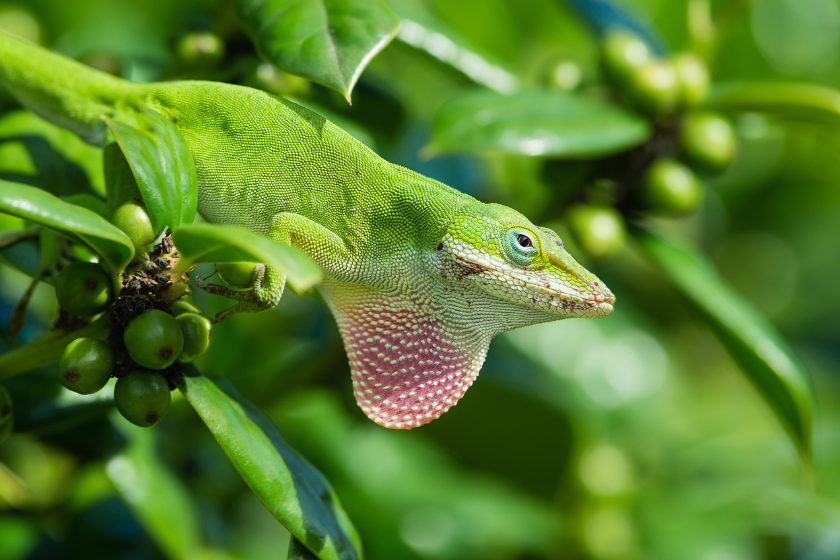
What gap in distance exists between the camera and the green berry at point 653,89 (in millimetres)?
2504

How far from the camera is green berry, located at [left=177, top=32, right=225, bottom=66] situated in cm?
210

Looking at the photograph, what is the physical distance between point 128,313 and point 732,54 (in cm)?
449

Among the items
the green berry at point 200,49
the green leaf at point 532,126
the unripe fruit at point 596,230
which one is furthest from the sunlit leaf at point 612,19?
the green berry at point 200,49

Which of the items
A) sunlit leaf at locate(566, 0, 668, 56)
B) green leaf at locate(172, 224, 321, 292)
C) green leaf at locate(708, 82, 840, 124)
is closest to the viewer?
green leaf at locate(172, 224, 321, 292)

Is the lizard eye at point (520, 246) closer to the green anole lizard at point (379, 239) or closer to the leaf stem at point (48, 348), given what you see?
the green anole lizard at point (379, 239)

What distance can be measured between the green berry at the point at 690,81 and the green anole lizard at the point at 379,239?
1035 millimetres

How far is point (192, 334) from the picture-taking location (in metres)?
1.40

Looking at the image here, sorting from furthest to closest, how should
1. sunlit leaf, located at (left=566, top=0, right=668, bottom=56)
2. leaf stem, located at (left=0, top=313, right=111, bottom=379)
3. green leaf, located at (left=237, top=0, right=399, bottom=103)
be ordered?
sunlit leaf, located at (left=566, top=0, right=668, bottom=56)
green leaf, located at (left=237, top=0, right=399, bottom=103)
leaf stem, located at (left=0, top=313, right=111, bottom=379)

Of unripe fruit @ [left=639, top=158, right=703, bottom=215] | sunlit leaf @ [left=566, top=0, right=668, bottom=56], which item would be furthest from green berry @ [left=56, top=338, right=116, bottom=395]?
sunlit leaf @ [left=566, top=0, right=668, bottom=56]

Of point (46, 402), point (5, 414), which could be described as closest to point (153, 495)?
point (46, 402)

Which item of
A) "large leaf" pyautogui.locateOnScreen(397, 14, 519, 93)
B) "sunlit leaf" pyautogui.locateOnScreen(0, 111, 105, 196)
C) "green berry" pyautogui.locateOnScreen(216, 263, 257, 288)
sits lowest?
"sunlit leaf" pyautogui.locateOnScreen(0, 111, 105, 196)

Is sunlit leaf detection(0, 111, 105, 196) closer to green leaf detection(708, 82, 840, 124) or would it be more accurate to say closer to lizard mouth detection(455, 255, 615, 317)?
lizard mouth detection(455, 255, 615, 317)

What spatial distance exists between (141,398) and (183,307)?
0.18 m

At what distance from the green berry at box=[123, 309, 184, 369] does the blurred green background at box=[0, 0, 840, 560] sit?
627mm
